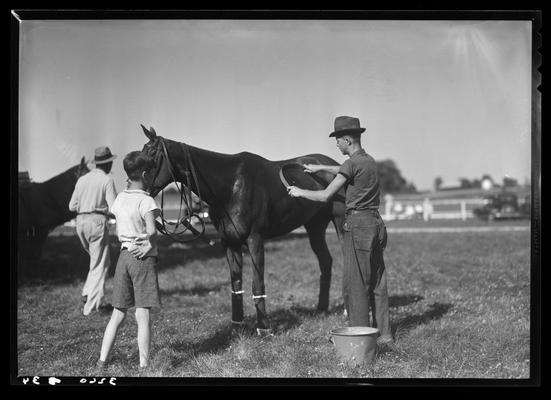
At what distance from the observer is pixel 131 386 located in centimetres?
579

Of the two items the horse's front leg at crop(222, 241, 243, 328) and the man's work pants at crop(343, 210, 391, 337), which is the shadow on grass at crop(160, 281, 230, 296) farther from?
the man's work pants at crop(343, 210, 391, 337)

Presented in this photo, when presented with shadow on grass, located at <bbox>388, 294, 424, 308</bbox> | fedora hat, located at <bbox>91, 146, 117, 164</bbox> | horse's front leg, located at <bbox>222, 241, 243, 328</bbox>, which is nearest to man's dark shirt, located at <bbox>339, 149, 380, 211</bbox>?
horse's front leg, located at <bbox>222, 241, 243, 328</bbox>

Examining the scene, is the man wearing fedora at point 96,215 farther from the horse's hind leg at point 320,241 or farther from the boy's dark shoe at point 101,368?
the horse's hind leg at point 320,241

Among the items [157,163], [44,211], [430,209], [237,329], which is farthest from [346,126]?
[430,209]

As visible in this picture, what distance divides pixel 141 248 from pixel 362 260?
2088 millimetres

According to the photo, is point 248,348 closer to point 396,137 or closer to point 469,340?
point 469,340

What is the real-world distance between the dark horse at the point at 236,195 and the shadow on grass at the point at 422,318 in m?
1.44

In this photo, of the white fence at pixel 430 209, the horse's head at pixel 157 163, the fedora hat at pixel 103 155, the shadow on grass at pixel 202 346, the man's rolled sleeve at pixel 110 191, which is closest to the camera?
the shadow on grass at pixel 202 346

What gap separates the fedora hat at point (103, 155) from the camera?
773cm

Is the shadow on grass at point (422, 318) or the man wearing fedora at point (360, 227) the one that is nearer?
the man wearing fedora at point (360, 227)

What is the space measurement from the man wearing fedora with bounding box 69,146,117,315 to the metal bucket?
330cm

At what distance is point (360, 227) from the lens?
619 cm

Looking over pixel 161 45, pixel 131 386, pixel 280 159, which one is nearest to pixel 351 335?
pixel 131 386

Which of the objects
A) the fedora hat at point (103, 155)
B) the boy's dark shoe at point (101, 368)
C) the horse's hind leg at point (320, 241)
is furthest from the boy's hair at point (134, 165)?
the horse's hind leg at point (320, 241)
